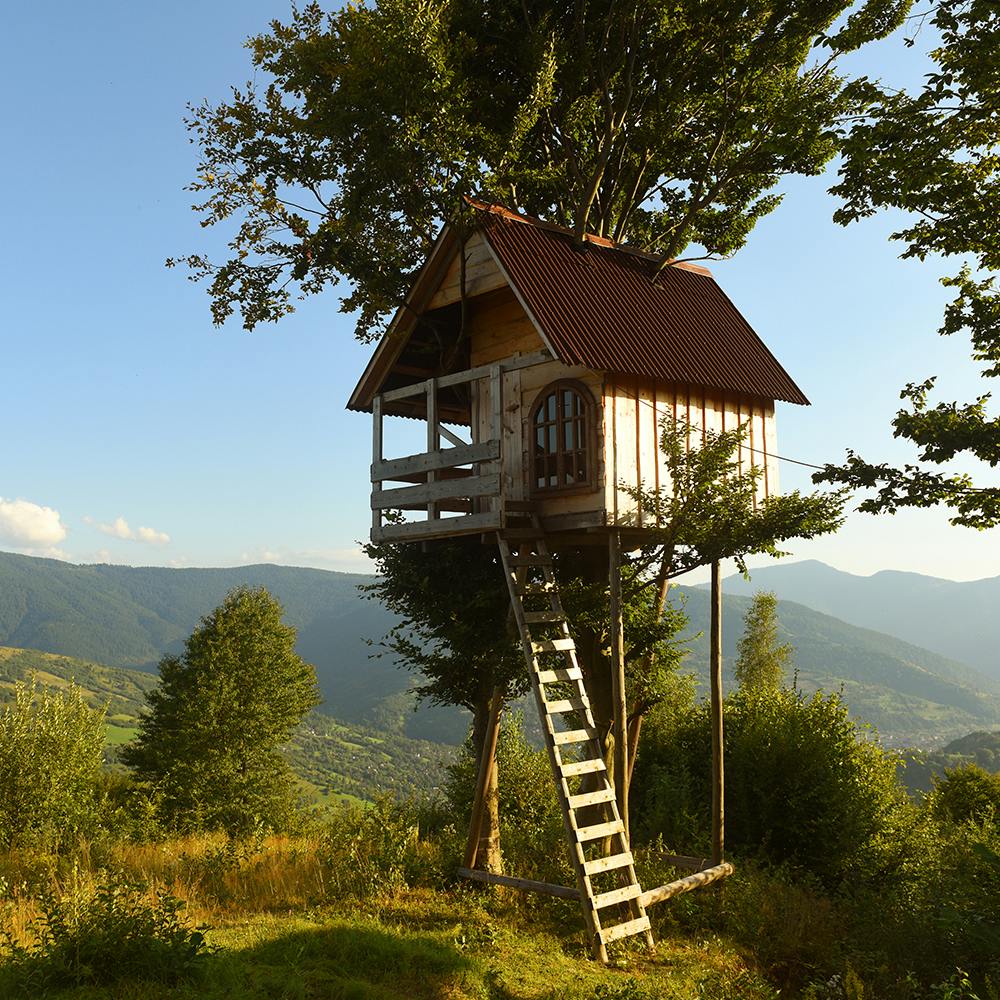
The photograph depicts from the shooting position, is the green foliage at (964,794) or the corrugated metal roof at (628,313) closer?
the corrugated metal roof at (628,313)

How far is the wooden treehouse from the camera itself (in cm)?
1288

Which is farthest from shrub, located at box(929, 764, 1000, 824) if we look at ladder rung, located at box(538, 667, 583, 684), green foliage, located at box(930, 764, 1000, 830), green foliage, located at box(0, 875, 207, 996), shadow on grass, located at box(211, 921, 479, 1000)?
green foliage, located at box(0, 875, 207, 996)

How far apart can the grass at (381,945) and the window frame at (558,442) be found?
660 cm

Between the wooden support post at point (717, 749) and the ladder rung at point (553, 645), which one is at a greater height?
the ladder rung at point (553, 645)

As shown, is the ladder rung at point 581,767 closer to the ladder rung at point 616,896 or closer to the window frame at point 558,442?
the ladder rung at point 616,896

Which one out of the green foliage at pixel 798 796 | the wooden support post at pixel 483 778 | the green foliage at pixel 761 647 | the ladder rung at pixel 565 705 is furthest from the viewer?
the green foliage at pixel 761 647

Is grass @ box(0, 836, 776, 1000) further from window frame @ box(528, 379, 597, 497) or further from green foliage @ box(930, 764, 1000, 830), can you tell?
green foliage @ box(930, 764, 1000, 830)

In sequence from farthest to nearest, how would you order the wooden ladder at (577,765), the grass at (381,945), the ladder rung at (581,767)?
the ladder rung at (581,767)
the wooden ladder at (577,765)
the grass at (381,945)

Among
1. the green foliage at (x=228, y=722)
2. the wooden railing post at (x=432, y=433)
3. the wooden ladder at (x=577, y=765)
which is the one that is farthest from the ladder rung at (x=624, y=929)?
the green foliage at (x=228, y=722)

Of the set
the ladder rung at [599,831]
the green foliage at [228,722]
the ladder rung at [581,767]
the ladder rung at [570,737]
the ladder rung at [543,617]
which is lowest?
the green foliage at [228,722]

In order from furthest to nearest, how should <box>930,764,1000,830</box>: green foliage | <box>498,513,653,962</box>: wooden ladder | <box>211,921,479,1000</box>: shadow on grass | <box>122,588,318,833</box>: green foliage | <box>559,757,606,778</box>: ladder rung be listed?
<box>122,588,318,833</box>: green foliage < <box>930,764,1000,830</box>: green foliage < <box>559,757,606,778</box>: ladder rung < <box>498,513,653,962</box>: wooden ladder < <box>211,921,479,1000</box>: shadow on grass

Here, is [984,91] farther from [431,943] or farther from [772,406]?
[431,943]

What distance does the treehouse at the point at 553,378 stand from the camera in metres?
13.1

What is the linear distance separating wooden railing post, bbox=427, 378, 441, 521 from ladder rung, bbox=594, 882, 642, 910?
6.38m
